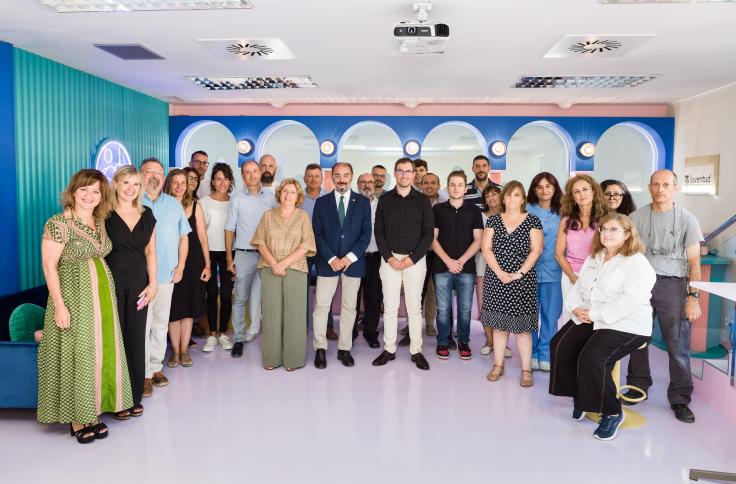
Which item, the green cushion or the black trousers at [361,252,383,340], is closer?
the green cushion

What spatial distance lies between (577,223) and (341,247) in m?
2.05

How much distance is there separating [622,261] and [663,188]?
0.83 m

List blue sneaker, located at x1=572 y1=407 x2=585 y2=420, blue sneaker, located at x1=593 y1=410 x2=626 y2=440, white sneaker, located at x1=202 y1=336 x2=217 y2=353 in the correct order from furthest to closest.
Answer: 1. white sneaker, located at x1=202 y1=336 x2=217 y2=353
2. blue sneaker, located at x1=572 y1=407 x2=585 y2=420
3. blue sneaker, located at x1=593 y1=410 x2=626 y2=440

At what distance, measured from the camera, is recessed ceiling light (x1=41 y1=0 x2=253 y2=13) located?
3.88m

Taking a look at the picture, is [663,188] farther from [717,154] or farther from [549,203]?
[717,154]

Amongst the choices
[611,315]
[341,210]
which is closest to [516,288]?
[611,315]

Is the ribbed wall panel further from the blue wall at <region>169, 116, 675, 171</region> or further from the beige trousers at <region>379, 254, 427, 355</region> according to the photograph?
the beige trousers at <region>379, 254, 427, 355</region>

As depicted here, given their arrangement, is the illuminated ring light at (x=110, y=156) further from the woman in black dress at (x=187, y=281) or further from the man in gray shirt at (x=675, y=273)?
the man in gray shirt at (x=675, y=273)

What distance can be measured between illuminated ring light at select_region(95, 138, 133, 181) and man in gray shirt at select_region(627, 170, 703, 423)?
5809 millimetres

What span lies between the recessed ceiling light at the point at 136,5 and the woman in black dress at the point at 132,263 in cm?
136

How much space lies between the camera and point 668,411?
388 centimetres

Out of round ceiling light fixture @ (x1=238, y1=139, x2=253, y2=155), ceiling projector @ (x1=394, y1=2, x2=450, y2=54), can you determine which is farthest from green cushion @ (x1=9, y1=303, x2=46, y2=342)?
round ceiling light fixture @ (x1=238, y1=139, x2=253, y2=155)

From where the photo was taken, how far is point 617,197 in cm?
430

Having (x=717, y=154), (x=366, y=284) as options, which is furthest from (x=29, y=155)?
(x=717, y=154)
